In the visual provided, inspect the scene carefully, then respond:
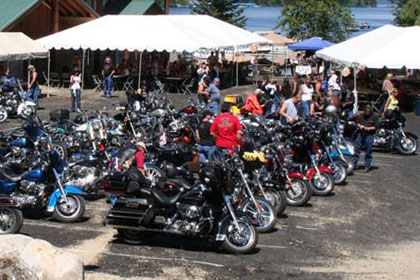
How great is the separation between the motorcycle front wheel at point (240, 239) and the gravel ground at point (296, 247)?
0.41 feet

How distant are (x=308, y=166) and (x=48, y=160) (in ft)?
16.0

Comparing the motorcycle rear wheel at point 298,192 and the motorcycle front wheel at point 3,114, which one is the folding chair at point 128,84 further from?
the motorcycle rear wheel at point 298,192

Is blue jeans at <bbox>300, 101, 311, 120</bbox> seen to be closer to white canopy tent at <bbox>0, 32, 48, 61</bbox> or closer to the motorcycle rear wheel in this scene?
the motorcycle rear wheel

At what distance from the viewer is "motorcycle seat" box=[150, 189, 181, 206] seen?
10.8 m

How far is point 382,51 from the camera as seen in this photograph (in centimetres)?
2581

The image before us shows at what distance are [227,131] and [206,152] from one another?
24.9 inches

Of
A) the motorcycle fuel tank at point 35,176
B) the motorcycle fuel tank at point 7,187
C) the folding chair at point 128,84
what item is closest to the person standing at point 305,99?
the motorcycle fuel tank at point 35,176

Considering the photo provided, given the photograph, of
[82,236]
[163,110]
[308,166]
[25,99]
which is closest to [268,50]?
[25,99]

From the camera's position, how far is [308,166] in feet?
47.9

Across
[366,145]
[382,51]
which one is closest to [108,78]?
[382,51]

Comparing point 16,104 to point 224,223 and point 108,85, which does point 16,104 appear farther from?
point 224,223

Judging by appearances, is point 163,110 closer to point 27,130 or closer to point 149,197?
point 27,130

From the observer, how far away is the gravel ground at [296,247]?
10070 millimetres

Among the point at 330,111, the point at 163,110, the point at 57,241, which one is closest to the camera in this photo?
the point at 57,241
